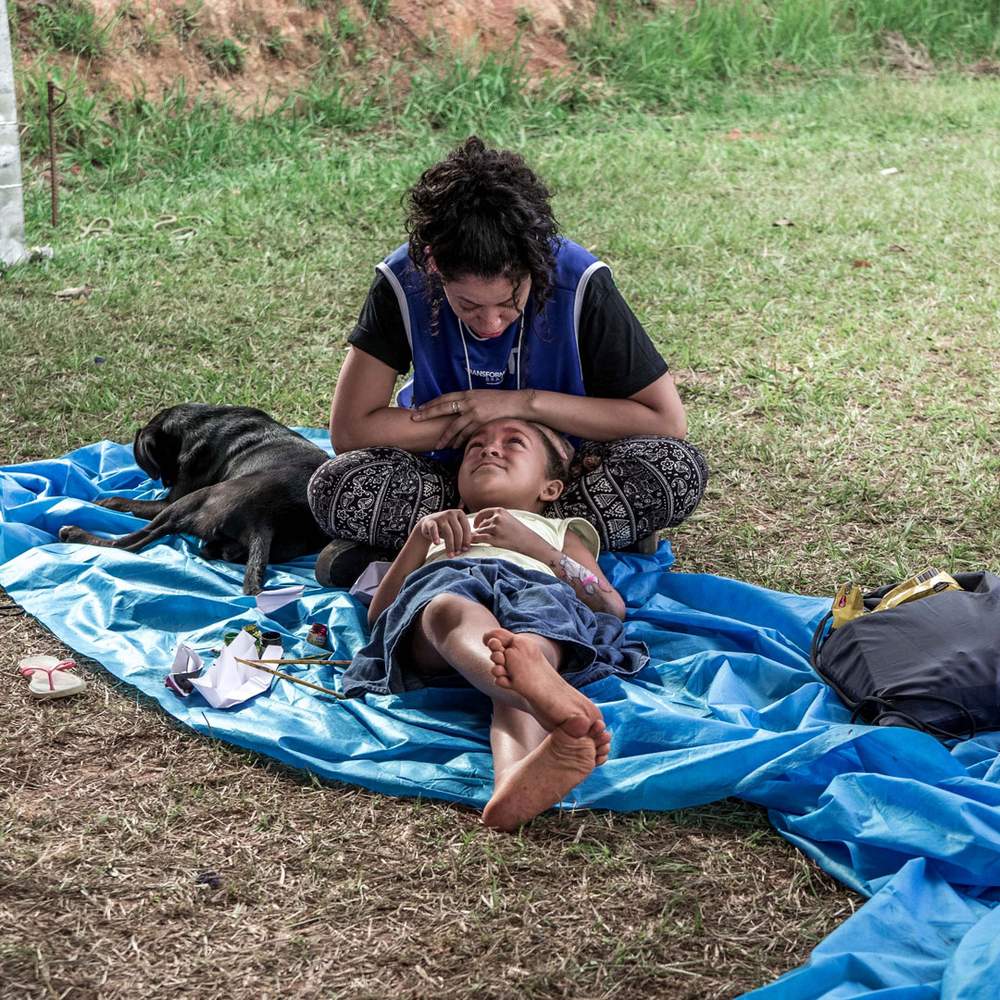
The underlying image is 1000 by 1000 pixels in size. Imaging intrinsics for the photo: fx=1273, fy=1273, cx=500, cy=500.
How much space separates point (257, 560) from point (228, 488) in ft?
1.15

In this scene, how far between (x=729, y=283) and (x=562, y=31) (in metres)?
5.34

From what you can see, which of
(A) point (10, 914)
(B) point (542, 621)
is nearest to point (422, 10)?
(B) point (542, 621)

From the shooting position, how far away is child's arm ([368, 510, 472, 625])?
3420mm

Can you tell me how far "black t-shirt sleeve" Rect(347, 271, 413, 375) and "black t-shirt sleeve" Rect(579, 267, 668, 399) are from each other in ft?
1.90

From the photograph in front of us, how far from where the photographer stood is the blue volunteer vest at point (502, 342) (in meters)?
3.93

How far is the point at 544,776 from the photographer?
9.06ft

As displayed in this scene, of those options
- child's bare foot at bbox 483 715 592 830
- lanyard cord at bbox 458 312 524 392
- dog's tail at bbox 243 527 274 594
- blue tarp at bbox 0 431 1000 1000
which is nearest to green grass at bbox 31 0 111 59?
blue tarp at bbox 0 431 1000 1000

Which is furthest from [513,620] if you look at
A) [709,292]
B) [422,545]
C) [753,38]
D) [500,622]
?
[753,38]

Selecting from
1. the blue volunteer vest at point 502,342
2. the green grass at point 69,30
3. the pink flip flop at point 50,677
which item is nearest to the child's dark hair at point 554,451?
the blue volunteer vest at point 502,342

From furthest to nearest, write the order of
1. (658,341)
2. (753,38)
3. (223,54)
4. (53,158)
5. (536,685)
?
(753,38) → (223,54) → (53,158) → (658,341) → (536,685)

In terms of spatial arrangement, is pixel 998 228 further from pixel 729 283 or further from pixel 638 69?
pixel 638 69

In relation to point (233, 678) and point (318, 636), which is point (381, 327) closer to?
point (318, 636)

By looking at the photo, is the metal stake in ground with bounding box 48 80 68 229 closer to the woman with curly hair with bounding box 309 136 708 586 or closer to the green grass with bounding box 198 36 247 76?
the green grass with bounding box 198 36 247 76

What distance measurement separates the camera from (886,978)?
236 centimetres
